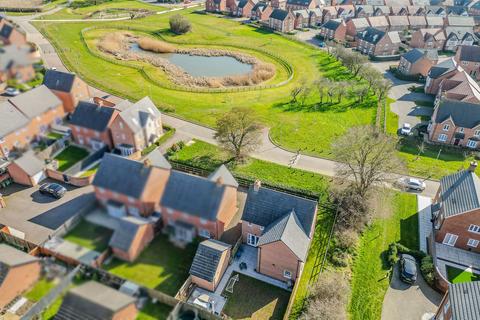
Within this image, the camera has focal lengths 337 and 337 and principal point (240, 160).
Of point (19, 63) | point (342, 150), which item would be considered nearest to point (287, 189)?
point (342, 150)

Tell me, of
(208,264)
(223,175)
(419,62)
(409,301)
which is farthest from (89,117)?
(419,62)

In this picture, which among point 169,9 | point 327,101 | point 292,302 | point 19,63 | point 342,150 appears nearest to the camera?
point 19,63

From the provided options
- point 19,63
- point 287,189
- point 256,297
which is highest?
point 19,63

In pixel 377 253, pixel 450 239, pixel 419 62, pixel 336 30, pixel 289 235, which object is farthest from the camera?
pixel 336 30

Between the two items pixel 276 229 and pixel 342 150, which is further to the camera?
pixel 342 150

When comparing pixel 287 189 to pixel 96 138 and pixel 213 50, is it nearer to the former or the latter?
pixel 96 138

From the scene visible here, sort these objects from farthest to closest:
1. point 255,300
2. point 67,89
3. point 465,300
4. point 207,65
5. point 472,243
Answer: point 207,65 → point 472,243 → point 255,300 → point 465,300 → point 67,89

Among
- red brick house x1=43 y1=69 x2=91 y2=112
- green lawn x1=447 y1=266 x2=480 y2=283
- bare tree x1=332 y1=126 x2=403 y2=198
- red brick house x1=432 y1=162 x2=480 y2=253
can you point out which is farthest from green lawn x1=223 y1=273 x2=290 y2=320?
red brick house x1=43 y1=69 x2=91 y2=112

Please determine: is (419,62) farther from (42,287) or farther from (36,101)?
(42,287)
